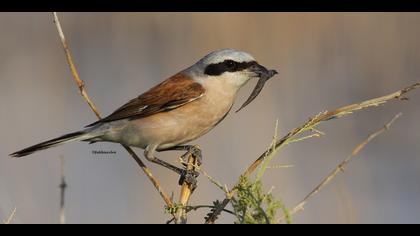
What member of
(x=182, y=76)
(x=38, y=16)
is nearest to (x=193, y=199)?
(x=182, y=76)

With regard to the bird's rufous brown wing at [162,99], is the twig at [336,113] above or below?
below

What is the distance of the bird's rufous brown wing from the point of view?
4105 millimetres

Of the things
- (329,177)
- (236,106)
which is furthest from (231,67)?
(236,106)

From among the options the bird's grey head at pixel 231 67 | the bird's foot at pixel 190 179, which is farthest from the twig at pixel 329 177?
the bird's grey head at pixel 231 67

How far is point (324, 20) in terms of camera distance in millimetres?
7543

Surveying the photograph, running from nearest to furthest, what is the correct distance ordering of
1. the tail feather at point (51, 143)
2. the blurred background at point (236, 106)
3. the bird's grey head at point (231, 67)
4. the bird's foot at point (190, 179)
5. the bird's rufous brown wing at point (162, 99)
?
the bird's foot at point (190, 179), the tail feather at point (51, 143), the bird's grey head at point (231, 67), the bird's rufous brown wing at point (162, 99), the blurred background at point (236, 106)

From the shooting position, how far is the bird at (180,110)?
3994 mm

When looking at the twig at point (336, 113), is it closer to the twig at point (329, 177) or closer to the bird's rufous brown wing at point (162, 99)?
the twig at point (329, 177)

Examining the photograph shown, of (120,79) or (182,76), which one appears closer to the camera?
(182,76)

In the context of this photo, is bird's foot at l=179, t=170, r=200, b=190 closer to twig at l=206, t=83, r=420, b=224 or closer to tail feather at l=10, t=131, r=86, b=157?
twig at l=206, t=83, r=420, b=224

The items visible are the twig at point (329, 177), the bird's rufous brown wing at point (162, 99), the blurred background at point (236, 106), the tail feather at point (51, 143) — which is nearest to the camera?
the twig at point (329, 177)
